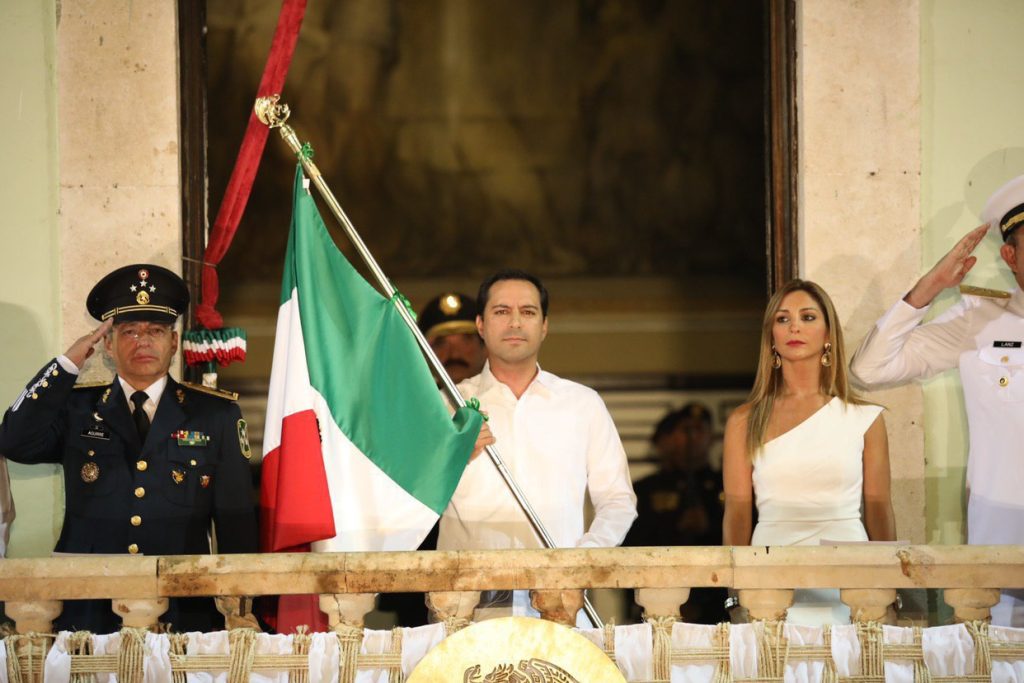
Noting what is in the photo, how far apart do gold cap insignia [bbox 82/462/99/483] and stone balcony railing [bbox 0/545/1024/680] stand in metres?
0.71

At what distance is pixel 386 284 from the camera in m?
4.53

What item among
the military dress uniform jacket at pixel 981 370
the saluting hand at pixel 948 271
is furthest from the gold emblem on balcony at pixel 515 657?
the saluting hand at pixel 948 271

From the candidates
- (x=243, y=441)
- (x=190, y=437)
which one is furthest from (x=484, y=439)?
(x=190, y=437)

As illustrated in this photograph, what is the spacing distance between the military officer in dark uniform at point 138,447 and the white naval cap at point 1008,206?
8.71 ft

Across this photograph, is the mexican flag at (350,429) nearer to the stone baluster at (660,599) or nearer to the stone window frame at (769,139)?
the stone window frame at (769,139)

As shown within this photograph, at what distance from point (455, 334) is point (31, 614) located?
2.66 meters

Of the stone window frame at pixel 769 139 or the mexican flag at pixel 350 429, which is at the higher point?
the stone window frame at pixel 769 139

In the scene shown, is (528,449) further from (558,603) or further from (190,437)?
(190,437)

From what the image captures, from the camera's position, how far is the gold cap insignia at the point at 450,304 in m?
6.23

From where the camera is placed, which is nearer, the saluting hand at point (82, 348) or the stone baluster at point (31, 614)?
the stone baluster at point (31, 614)

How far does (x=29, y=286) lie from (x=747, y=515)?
2.74 meters

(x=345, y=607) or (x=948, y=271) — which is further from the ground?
(x=948, y=271)

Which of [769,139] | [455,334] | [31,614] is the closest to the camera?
[31,614]

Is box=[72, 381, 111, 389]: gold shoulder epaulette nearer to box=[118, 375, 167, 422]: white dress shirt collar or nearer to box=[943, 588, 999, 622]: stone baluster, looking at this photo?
box=[118, 375, 167, 422]: white dress shirt collar
